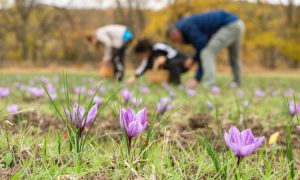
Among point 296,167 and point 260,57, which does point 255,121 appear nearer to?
point 296,167

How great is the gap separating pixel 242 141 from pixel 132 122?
30 centimetres

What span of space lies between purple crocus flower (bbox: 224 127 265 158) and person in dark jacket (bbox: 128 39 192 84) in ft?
18.2

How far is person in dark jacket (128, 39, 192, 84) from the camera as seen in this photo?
22.5 feet

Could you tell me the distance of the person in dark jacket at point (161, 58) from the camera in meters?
6.86

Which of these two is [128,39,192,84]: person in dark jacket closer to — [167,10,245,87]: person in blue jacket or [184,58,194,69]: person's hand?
[184,58,194,69]: person's hand

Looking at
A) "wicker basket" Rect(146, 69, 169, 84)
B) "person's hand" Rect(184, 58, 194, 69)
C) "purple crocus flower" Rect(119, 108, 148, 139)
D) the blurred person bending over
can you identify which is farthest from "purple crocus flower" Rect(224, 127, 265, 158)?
the blurred person bending over

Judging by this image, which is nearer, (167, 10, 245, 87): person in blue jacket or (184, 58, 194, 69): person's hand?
(167, 10, 245, 87): person in blue jacket

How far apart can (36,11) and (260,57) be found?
1185cm

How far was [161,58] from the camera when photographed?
6789mm

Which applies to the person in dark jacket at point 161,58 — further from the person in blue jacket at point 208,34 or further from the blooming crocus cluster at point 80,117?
the blooming crocus cluster at point 80,117

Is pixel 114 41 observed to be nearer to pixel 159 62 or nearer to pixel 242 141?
pixel 159 62

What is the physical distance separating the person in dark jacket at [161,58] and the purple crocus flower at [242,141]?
18.2 ft

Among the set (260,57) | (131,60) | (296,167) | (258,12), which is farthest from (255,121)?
(260,57)

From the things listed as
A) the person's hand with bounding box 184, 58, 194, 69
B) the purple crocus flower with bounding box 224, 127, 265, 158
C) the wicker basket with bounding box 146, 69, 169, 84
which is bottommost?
the purple crocus flower with bounding box 224, 127, 265, 158
